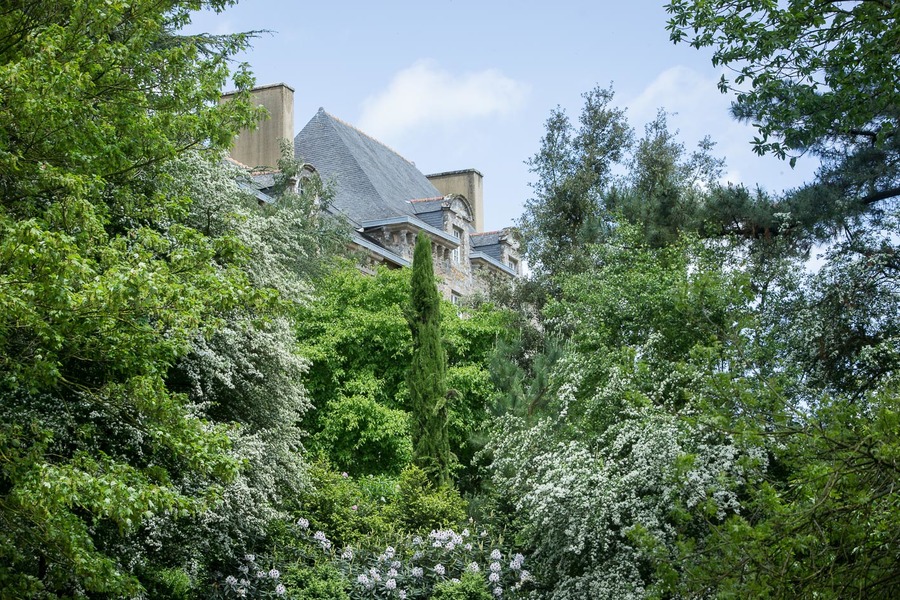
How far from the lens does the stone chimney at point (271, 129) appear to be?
38.1 metres

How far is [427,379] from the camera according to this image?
23609mm

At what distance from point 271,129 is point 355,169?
5.69 meters

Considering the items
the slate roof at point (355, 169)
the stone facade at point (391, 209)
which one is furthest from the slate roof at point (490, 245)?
the slate roof at point (355, 169)

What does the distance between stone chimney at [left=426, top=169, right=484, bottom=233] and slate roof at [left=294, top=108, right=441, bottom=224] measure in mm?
4551

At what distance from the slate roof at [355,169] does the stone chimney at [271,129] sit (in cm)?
289

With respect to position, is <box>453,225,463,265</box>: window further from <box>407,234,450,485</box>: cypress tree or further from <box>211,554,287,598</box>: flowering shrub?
<box>211,554,287,598</box>: flowering shrub

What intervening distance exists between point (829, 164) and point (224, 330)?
31.5 feet

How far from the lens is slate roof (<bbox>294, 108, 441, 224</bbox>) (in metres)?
42.4

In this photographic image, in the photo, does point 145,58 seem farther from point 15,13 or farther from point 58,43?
point 58,43

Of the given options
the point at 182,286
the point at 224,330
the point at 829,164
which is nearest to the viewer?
the point at 182,286

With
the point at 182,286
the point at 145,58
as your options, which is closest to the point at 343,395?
the point at 145,58

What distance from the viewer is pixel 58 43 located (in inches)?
436

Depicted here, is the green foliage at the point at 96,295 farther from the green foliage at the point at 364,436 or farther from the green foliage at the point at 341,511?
the green foliage at the point at 364,436

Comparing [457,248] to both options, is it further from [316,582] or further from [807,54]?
[807,54]
